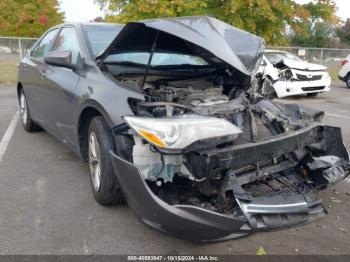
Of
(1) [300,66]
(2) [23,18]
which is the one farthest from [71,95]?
(2) [23,18]

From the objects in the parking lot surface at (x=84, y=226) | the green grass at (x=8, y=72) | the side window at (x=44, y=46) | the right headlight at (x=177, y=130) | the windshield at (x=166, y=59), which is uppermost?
the side window at (x=44, y=46)

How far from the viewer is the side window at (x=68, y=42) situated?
400 centimetres

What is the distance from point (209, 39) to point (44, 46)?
9.74 feet

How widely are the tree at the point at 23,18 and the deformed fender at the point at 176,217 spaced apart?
36626 mm

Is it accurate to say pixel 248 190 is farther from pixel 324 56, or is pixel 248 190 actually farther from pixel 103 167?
pixel 324 56

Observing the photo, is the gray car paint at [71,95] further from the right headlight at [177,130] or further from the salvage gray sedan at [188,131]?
the right headlight at [177,130]

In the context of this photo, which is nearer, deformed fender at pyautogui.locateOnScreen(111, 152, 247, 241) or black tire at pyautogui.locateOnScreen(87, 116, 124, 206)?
deformed fender at pyautogui.locateOnScreen(111, 152, 247, 241)

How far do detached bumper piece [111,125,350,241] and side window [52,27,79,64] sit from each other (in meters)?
1.69

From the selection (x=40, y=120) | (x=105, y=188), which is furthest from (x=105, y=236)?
(x=40, y=120)

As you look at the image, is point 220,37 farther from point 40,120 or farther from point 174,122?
point 40,120

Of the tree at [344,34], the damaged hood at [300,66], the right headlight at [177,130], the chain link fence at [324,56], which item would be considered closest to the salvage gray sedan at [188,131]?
the right headlight at [177,130]

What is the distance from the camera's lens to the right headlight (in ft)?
8.10

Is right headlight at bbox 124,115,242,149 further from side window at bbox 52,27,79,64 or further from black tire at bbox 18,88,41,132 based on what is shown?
black tire at bbox 18,88,41,132

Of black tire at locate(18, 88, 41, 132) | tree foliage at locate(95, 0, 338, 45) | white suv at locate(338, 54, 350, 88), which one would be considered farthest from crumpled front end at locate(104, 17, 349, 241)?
white suv at locate(338, 54, 350, 88)
